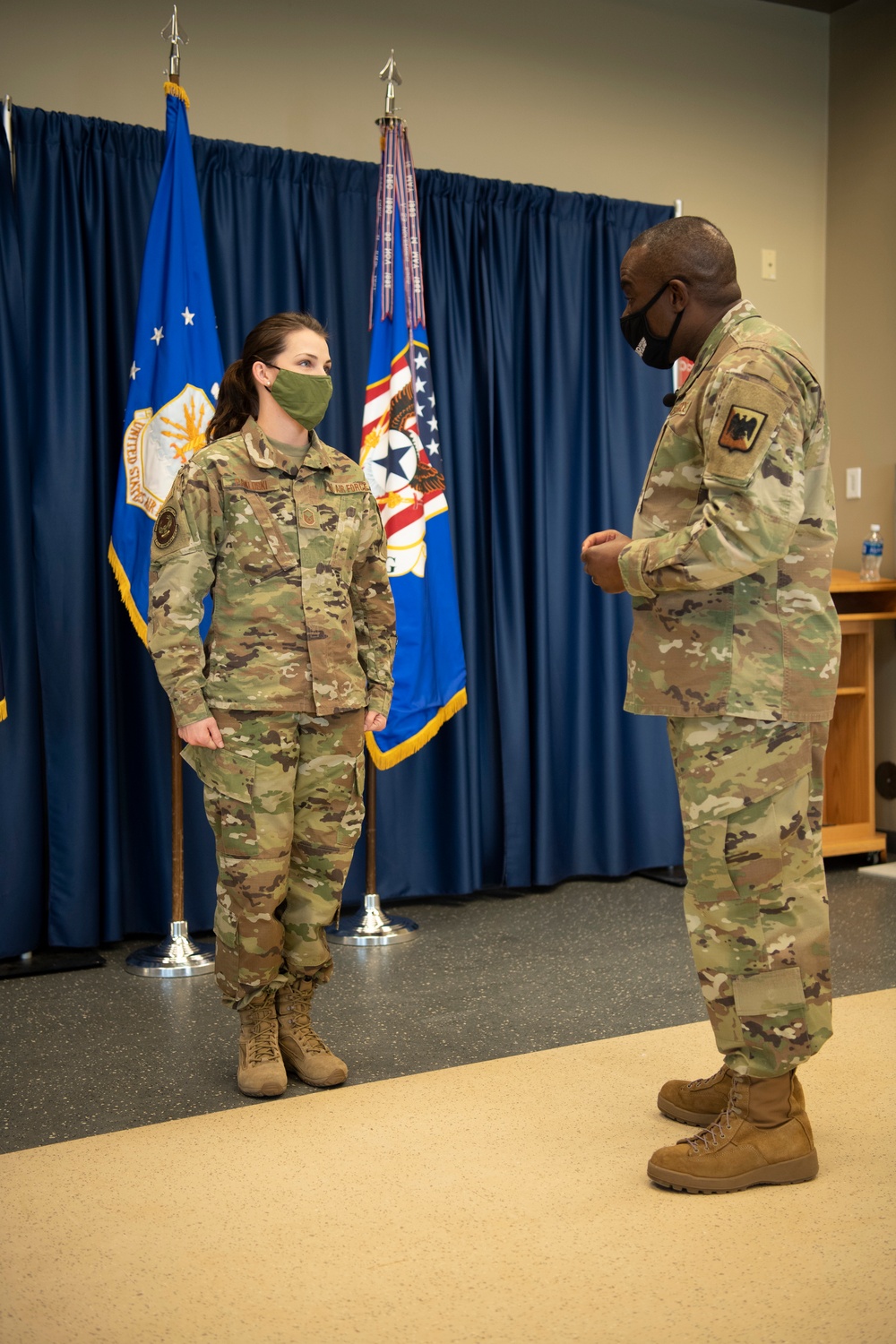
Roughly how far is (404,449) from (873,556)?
2038 millimetres

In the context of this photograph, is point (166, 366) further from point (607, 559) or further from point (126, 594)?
point (607, 559)

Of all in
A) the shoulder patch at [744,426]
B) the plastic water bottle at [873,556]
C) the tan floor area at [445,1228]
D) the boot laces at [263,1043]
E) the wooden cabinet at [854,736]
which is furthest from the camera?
the plastic water bottle at [873,556]

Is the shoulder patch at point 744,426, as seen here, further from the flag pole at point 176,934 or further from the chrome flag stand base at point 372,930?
the chrome flag stand base at point 372,930

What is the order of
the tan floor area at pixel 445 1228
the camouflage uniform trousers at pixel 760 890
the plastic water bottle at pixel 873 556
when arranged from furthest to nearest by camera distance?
the plastic water bottle at pixel 873 556
the camouflage uniform trousers at pixel 760 890
the tan floor area at pixel 445 1228

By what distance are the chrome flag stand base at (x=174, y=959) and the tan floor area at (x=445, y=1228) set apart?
105 centimetres

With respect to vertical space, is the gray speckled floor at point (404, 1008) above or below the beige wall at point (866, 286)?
below

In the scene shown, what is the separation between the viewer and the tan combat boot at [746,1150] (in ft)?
6.31

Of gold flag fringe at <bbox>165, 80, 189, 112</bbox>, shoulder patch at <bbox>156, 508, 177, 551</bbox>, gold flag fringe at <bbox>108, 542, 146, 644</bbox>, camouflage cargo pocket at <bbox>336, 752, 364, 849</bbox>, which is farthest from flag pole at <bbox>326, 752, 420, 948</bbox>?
gold flag fringe at <bbox>165, 80, 189, 112</bbox>

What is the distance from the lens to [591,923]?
12.5ft

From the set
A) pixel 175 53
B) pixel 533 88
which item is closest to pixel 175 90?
pixel 175 53

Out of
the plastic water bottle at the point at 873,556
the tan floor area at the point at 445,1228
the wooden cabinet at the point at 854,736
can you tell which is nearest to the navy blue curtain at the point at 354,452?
the wooden cabinet at the point at 854,736

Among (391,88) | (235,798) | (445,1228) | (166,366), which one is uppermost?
(391,88)

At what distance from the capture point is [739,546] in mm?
1812

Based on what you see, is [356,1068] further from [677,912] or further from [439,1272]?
[677,912]
